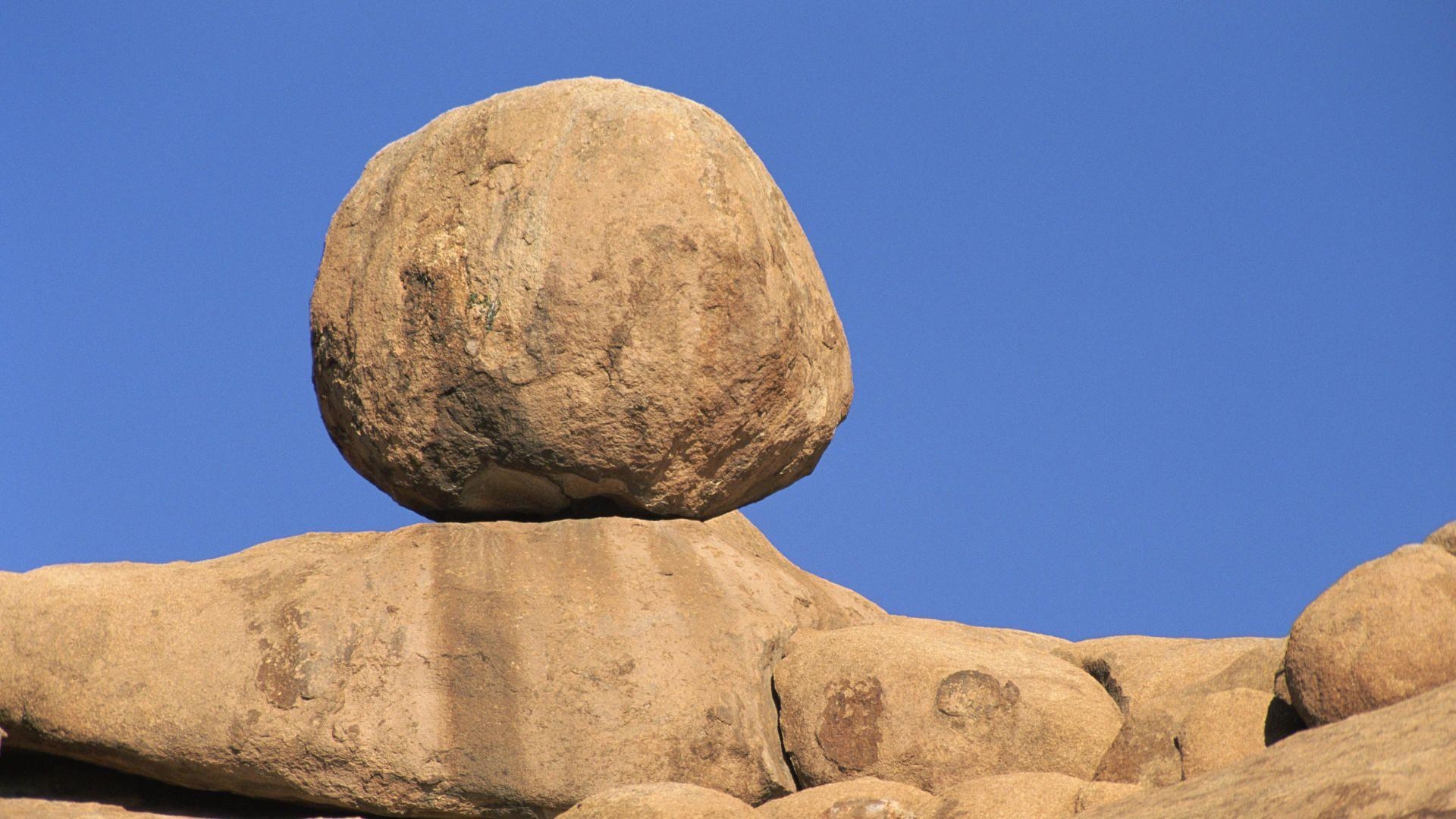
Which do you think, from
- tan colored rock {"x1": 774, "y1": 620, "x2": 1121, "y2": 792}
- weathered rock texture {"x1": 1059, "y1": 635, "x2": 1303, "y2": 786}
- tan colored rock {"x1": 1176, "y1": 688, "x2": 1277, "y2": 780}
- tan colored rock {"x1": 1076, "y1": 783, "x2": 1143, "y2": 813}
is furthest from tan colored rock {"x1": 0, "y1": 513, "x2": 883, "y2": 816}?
tan colored rock {"x1": 1076, "y1": 783, "x2": 1143, "y2": 813}

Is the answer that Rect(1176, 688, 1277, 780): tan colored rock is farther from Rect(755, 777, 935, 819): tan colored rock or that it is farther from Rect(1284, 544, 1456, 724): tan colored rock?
Rect(755, 777, 935, 819): tan colored rock

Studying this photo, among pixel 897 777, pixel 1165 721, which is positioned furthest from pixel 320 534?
pixel 1165 721

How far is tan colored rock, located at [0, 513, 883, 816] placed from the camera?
6.67m

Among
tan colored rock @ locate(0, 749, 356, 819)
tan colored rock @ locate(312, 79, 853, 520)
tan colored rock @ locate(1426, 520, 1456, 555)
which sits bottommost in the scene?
tan colored rock @ locate(0, 749, 356, 819)

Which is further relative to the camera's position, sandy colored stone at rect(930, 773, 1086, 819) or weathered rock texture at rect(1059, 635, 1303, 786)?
weathered rock texture at rect(1059, 635, 1303, 786)

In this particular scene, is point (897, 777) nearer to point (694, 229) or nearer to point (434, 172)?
point (694, 229)

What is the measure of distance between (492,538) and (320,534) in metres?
0.91

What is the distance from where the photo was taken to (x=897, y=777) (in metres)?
6.66

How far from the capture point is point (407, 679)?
6.76m

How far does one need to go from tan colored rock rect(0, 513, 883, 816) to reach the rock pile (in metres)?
0.01

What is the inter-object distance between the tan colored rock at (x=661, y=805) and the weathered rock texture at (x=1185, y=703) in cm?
174

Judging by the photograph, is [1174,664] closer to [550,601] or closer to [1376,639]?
[1376,639]

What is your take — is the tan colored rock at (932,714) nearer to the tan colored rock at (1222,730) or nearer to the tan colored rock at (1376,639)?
the tan colored rock at (1222,730)

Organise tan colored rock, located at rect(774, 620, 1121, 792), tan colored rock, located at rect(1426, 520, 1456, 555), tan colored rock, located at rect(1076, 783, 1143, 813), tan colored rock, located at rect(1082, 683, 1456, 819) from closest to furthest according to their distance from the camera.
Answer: tan colored rock, located at rect(1082, 683, 1456, 819) → tan colored rock, located at rect(1076, 783, 1143, 813) → tan colored rock, located at rect(1426, 520, 1456, 555) → tan colored rock, located at rect(774, 620, 1121, 792)
